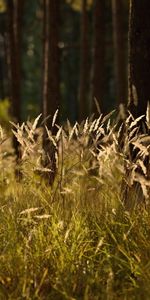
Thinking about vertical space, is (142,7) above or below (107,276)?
above

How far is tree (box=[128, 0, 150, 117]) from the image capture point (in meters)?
7.03

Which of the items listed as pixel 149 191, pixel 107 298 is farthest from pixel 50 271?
pixel 149 191

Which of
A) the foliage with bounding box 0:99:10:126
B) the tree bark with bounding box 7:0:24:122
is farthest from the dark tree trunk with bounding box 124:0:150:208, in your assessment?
the foliage with bounding box 0:99:10:126

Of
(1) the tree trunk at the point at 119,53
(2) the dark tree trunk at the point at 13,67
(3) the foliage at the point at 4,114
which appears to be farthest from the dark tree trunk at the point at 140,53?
(3) the foliage at the point at 4,114

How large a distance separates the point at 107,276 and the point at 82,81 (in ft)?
54.0

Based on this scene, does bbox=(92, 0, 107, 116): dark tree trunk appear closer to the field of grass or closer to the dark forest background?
the dark forest background

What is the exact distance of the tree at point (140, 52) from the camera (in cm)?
703

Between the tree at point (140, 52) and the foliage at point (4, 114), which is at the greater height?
the tree at point (140, 52)

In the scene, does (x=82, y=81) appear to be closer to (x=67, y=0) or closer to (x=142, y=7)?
(x=67, y=0)

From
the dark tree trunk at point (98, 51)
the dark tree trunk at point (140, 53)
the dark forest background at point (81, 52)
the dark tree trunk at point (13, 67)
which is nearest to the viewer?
the dark tree trunk at point (140, 53)

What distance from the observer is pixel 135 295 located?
415 centimetres

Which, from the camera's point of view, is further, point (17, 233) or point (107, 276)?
point (17, 233)

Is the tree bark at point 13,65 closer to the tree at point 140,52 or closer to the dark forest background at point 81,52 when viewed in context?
the dark forest background at point 81,52

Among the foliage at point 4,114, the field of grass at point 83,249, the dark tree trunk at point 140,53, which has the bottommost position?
the foliage at point 4,114
